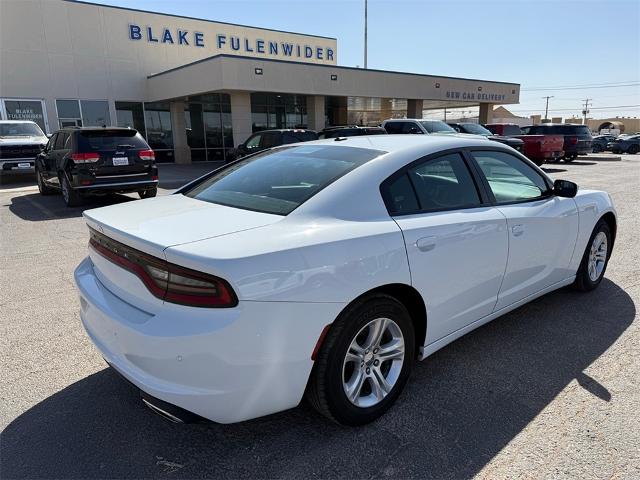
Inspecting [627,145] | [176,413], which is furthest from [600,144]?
[176,413]

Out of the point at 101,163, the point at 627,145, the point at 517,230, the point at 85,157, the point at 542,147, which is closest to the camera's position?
the point at 517,230

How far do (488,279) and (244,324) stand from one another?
1873 mm

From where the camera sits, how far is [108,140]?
378 inches

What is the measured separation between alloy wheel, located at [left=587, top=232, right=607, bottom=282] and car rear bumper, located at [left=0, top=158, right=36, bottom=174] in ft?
48.6

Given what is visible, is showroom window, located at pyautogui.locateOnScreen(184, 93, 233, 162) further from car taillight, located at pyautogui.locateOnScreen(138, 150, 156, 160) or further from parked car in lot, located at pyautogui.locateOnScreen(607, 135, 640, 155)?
parked car in lot, located at pyautogui.locateOnScreen(607, 135, 640, 155)

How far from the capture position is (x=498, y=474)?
225 centimetres

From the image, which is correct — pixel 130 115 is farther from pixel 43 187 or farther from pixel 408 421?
pixel 408 421

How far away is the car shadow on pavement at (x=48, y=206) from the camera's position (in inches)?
356

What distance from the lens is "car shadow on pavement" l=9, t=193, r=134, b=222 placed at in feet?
29.7

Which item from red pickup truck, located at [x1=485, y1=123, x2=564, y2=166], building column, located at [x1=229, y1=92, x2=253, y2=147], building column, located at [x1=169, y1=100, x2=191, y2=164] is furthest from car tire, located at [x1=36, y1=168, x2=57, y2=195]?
red pickup truck, located at [x1=485, y1=123, x2=564, y2=166]

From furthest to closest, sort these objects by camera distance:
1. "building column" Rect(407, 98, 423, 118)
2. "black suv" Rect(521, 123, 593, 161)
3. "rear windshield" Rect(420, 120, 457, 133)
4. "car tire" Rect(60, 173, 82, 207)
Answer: "building column" Rect(407, 98, 423, 118), "black suv" Rect(521, 123, 593, 161), "rear windshield" Rect(420, 120, 457, 133), "car tire" Rect(60, 173, 82, 207)

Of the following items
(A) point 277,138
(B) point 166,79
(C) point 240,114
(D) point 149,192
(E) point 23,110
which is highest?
(B) point 166,79

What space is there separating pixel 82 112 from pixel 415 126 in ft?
50.2

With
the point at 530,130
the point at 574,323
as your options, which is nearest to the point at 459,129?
the point at 530,130
